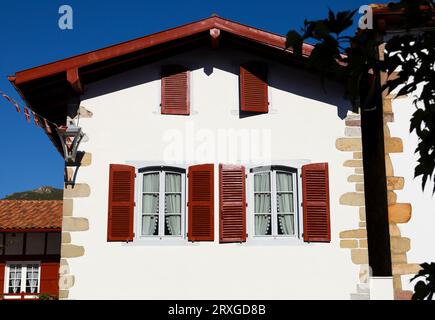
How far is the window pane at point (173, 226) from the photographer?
8086mm

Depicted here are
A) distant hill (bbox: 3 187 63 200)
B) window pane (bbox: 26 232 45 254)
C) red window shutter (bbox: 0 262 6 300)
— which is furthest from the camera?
distant hill (bbox: 3 187 63 200)

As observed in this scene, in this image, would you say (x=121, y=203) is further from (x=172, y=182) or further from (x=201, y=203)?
(x=201, y=203)

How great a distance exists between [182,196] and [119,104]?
1870 mm

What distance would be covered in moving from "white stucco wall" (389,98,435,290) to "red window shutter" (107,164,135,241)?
4.18 m

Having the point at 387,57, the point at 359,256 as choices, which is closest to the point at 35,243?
the point at 359,256

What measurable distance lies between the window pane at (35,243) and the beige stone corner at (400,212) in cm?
1441

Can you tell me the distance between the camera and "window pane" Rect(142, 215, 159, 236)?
809 centimetres

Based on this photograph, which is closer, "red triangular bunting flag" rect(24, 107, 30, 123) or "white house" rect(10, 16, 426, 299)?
"white house" rect(10, 16, 426, 299)

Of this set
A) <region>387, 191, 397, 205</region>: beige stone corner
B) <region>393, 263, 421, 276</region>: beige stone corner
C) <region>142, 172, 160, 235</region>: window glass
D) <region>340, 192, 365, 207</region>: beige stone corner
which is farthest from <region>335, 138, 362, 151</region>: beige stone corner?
<region>142, 172, 160, 235</region>: window glass

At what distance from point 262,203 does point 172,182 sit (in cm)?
150

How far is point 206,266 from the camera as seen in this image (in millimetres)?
7961

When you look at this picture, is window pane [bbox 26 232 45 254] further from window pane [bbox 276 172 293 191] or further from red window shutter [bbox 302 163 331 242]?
red window shutter [bbox 302 163 331 242]
